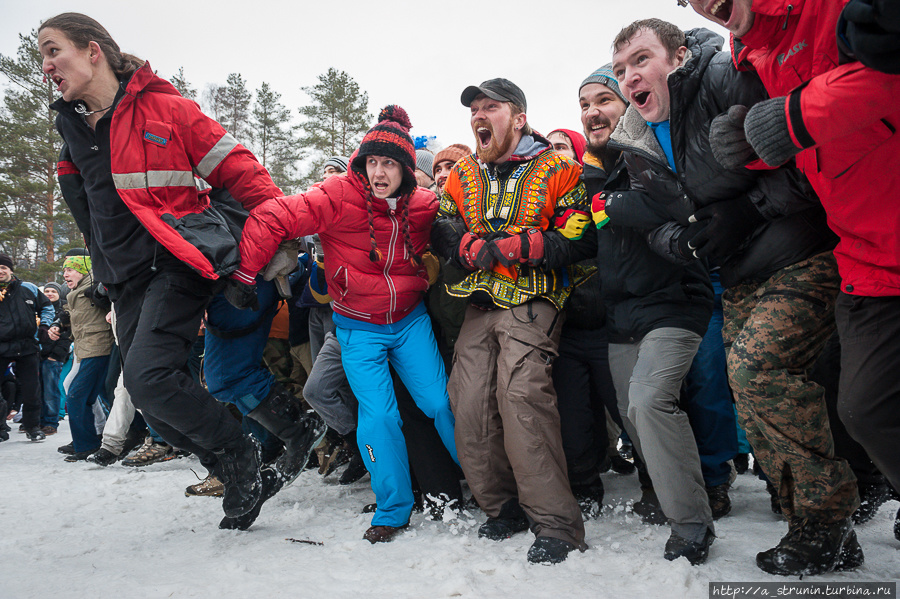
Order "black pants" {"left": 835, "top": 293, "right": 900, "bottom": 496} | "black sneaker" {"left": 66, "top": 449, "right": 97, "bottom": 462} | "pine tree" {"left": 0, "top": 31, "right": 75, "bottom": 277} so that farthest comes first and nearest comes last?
Answer: "pine tree" {"left": 0, "top": 31, "right": 75, "bottom": 277}
"black sneaker" {"left": 66, "top": 449, "right": 97, "bottom": 462}
"black pants" {"left": 835, "top": 293, "right": 900, "bottom": 496}

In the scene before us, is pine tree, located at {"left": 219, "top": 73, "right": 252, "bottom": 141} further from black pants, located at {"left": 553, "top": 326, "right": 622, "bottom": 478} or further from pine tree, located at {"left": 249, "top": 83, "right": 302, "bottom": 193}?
black pants, located at {"left": 553, "top": 326, "right": 622, "bottom": 478}

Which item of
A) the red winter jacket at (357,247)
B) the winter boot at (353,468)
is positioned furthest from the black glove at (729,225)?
the winter boot at (353,468)

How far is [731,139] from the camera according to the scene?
2.19 m

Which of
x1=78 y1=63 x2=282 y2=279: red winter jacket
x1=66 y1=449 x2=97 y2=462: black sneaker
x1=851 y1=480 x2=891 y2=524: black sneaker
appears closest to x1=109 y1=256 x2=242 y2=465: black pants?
x1=78 y1=63 x2=282 y2=279: red winter jacket

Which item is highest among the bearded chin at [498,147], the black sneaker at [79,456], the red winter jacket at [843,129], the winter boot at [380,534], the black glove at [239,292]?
the bearded chin at [498,147]

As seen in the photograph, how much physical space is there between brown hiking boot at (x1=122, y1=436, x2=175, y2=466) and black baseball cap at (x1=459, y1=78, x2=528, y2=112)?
4.86 metres

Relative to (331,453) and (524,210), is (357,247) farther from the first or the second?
(331,453)

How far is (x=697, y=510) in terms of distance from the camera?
254 centimetres

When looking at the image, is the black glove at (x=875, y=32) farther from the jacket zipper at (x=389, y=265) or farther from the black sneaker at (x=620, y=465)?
the black sneaker at (x=620, y=465)

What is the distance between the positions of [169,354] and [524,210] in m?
2.14

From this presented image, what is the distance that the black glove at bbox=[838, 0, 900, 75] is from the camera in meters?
1.48

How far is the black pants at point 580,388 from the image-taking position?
346 cm

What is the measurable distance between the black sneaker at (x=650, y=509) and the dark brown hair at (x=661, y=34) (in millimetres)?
2342

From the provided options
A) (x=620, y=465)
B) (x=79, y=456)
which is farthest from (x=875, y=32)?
(x=79, y=456)
